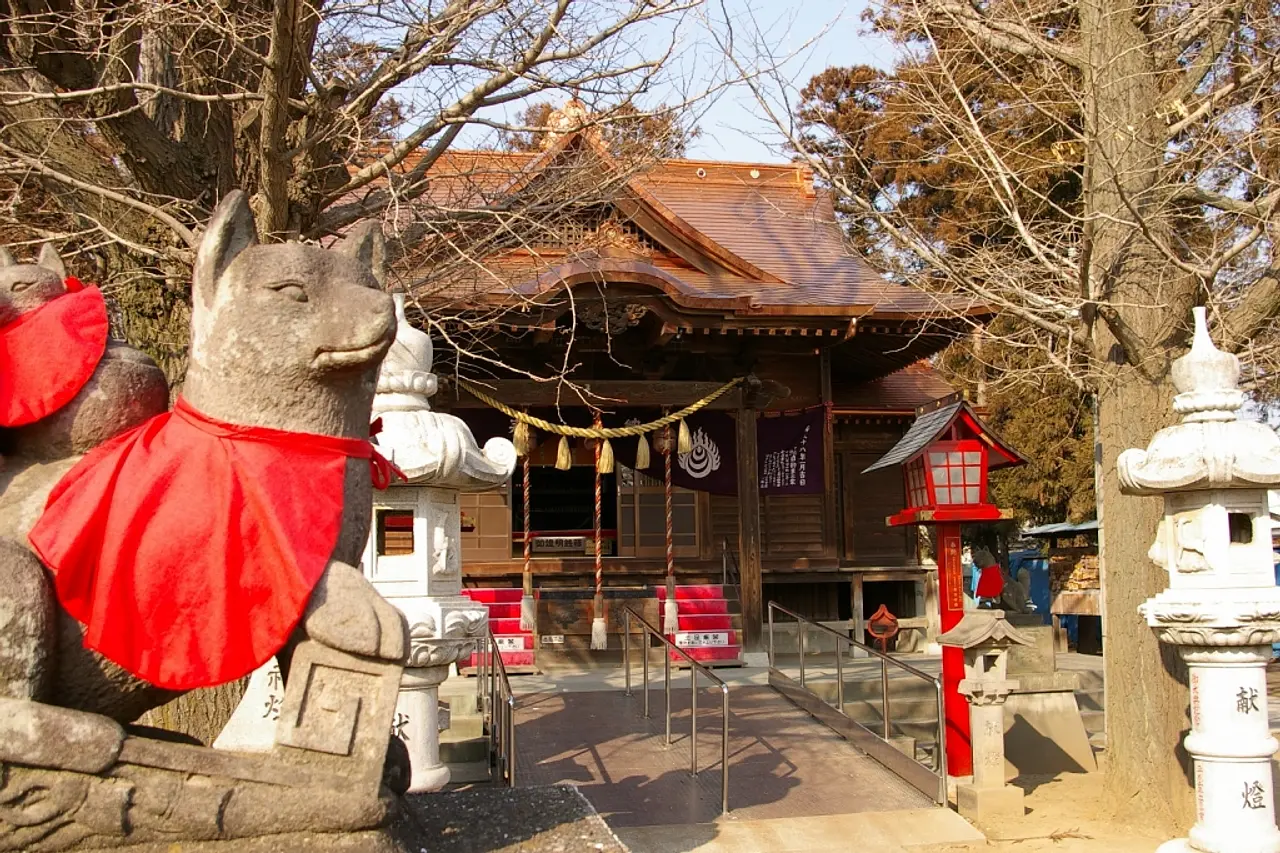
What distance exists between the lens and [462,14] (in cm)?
608

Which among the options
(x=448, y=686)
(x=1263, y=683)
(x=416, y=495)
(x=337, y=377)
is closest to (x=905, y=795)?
(x=1263, y=683)

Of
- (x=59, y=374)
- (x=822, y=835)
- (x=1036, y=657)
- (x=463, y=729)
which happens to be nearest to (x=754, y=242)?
(x=1036, y=657)

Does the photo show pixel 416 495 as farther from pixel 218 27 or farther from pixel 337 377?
pixel 337 377

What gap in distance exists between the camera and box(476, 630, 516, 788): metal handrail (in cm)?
673

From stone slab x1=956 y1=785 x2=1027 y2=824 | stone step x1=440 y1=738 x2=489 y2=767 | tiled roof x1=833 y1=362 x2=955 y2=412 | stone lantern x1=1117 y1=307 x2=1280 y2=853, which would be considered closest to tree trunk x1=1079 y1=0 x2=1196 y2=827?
stone slab x1=956 y1=785 x2=1027 y2=824

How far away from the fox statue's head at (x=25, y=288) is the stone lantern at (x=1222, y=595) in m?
5.60

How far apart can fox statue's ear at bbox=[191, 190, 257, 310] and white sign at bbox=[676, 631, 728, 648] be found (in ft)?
36.0

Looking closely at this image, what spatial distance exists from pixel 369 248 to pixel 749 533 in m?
11.7

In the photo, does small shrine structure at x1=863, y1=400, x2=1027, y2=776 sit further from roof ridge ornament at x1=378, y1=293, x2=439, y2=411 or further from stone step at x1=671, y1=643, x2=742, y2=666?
roof ridge ornament at x1=378, y1=293, x2=439, y2=411

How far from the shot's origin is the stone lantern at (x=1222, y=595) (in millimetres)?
Result: 5926

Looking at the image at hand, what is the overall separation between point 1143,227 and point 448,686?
759 centimetres

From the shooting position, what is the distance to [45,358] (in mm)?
2625

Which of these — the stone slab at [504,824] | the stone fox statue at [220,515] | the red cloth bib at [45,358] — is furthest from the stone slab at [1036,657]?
the red cloth bib at [45,358]

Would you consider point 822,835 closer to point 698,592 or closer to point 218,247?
point 218,247
